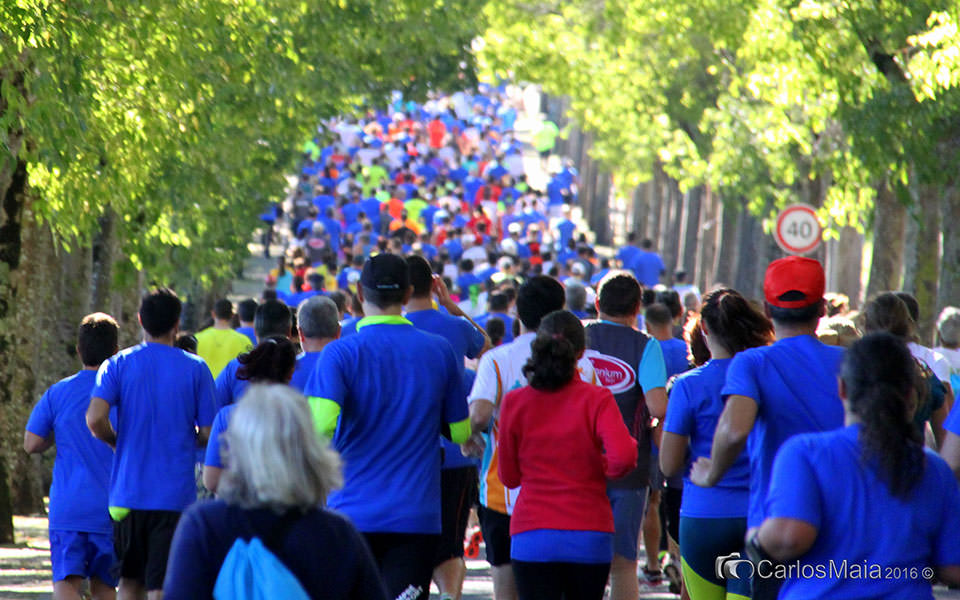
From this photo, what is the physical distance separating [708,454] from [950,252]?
464 inches

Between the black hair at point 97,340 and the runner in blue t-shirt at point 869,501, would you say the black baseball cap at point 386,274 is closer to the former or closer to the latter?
the black hair at point 97,340

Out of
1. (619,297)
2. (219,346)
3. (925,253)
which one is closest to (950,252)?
(925,253)

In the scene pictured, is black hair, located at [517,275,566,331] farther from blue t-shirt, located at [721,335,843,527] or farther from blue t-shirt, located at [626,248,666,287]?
blue t-shirt, located at [626,248,666,287]

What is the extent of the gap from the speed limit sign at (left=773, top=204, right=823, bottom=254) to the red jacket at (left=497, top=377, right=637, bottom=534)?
15.6m

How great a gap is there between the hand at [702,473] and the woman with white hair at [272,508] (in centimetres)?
212

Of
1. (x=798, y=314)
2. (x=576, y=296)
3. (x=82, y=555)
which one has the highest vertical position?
(x=798, y=314)

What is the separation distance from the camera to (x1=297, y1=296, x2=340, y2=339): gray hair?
7.86 meters

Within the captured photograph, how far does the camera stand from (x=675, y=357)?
10711 millimetres

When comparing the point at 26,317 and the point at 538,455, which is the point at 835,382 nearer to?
the point at 538,455

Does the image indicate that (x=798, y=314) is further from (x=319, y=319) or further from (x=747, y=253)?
(x=747, y=253)

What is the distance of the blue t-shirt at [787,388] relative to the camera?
5.48 m

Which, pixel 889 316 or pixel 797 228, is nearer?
pixel 889 316

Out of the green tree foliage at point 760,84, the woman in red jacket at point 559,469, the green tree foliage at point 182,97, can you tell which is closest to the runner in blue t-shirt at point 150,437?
the woman in red jacket at point 559,469

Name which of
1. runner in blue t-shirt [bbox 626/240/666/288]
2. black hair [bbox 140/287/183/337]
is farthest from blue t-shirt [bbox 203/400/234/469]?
runner in blue t-shirt [bbox 626/240/666/288]
